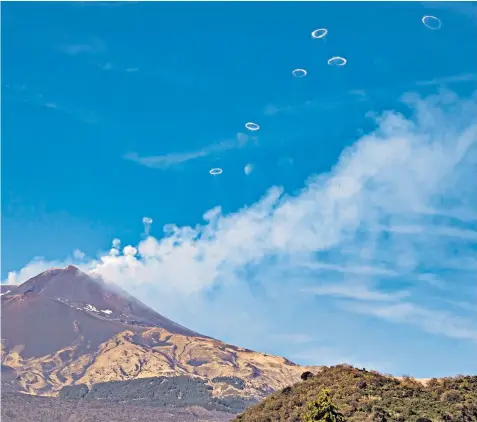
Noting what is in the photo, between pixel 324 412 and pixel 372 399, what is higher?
pixel 372 399

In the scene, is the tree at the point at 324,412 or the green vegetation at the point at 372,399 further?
the green vegetation at the point at 372,399

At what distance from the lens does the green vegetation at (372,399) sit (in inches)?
3460

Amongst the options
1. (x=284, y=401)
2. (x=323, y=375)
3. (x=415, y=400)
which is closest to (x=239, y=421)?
(x=284, y=401)

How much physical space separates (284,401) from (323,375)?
8569 mm

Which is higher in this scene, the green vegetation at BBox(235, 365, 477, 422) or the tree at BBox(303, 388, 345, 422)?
the green vegetation at BBox(235, 365, 477, 422)

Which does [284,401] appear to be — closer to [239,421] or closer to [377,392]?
[239,421]

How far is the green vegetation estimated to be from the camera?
8788 cm

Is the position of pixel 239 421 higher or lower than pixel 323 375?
lower

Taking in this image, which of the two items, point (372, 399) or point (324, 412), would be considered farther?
point (372, 399)

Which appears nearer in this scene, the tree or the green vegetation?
the tree

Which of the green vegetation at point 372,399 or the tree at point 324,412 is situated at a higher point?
the green vegetation at point 372,399

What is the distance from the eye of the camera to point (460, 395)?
311 feet

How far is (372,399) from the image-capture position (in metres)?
93.1

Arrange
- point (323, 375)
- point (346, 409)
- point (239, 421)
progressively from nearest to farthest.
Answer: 1. point (346, 409)
2. point (239, 421)
3. point (323, 375)
